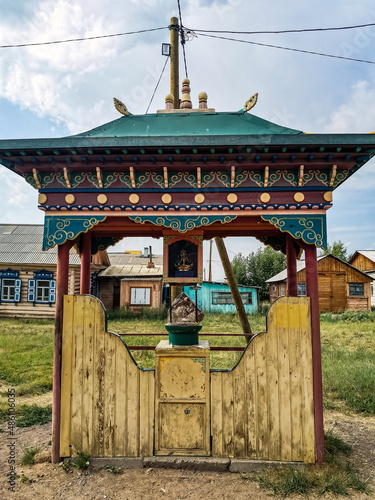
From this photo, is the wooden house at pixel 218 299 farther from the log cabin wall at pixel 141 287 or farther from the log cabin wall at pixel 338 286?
the log cabin wall at pixel 338 286

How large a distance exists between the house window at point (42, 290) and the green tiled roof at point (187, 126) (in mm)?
16371

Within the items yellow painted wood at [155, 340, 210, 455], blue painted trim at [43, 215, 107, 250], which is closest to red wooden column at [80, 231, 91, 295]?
blue painted trim at [43, 215, 107, 250]

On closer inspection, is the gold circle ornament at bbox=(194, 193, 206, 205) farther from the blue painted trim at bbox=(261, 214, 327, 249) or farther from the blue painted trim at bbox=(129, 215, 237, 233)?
the blue painted trim at bbox=(261, 214, 327, 249)

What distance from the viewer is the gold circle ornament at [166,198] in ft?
14.9

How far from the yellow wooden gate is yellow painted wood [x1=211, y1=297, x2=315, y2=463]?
0.4 inches

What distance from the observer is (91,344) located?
14.6 feet

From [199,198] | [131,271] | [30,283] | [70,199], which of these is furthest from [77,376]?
[131,271]

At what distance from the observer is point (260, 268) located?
40688 mm

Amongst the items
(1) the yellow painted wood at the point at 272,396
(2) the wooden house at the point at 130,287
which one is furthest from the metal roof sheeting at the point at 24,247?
(1) the yellow painted wood at the point at 272,396

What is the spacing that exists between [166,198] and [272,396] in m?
2.86

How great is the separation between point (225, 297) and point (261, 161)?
1989cm

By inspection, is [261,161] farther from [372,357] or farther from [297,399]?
[372,357]

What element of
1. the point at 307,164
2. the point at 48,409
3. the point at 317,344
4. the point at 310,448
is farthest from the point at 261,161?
the point at 48,409

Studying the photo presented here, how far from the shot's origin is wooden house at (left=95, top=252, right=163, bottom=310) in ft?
71.6
